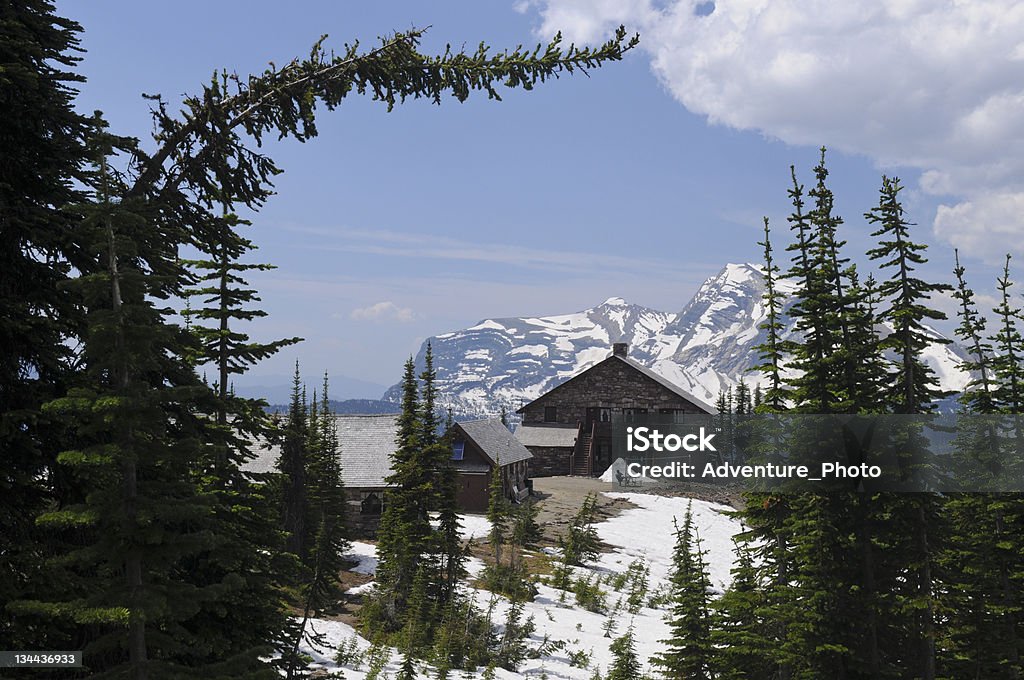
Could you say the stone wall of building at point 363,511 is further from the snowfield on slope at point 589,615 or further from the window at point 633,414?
the window at point 633,414

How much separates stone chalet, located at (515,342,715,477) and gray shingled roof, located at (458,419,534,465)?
13821 millimetres

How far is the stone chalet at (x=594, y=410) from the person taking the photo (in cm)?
6788

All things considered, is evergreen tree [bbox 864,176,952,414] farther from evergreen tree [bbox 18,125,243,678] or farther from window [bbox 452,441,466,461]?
window [bbox 452,441,466,461]

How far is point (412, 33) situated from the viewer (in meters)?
10.1

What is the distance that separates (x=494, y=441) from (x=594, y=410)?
22.5 meters

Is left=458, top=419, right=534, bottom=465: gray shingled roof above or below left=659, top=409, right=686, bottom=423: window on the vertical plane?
below

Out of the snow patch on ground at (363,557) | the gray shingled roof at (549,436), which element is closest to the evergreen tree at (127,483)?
the snow patch on ground at (363,557)

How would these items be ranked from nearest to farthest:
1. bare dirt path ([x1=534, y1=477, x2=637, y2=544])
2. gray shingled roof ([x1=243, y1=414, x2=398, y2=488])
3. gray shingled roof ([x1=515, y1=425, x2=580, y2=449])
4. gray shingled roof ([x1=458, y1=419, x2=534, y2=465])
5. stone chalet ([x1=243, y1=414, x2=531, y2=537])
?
stone chalet ([x1=243, y1=414, x2=531, y2=537]) → gray shingled roof ([x1=243, y1=414, x2=398, y2=488]) → bare dirt path ([x1=534, y1=477, x2=637, y2=544]) → gray shingled roof ([x1=458, y1=419, x2=534, y2=465]) → gray shingled roof ([x1=515, y1=425, x2=580, y2=449])

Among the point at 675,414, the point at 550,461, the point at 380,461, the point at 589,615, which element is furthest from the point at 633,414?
the point at 589,615

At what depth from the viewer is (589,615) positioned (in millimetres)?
27328

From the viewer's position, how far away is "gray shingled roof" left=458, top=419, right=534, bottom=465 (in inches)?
1791

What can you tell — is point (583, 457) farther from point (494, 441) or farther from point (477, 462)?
point (477, 462)

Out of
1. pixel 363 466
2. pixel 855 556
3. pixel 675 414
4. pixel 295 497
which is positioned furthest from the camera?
pixel 675 414

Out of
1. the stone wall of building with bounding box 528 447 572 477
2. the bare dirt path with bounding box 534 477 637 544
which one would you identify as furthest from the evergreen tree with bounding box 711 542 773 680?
the stone wall of building with bounding box 528 447 572 477
